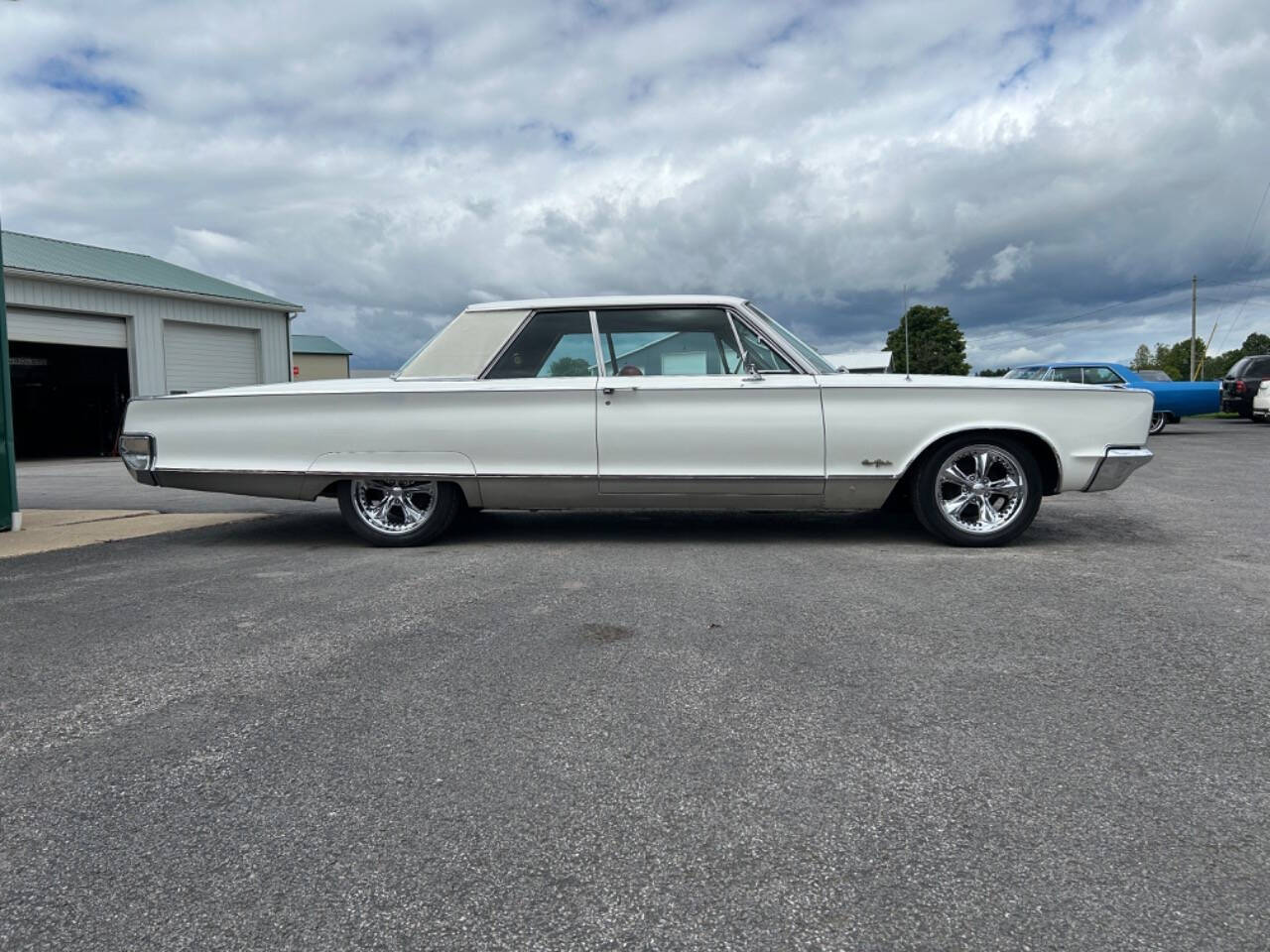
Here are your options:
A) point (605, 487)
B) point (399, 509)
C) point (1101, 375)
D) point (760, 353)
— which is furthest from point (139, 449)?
point (1101, 375)

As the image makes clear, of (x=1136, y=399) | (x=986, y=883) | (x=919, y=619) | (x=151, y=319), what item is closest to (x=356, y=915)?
(x=986, y=883)

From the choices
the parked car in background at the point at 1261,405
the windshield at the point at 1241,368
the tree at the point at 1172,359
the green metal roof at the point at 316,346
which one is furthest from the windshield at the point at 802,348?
the tree at the point at 1172,359

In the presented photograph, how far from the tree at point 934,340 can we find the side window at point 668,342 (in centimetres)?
6824

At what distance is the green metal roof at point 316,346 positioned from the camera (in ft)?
201

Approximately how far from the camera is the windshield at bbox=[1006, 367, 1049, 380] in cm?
1689

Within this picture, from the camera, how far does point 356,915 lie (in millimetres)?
1542

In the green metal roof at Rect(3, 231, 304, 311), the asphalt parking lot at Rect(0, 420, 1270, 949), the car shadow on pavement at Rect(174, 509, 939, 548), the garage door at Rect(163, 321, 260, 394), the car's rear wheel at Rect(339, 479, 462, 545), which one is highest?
the green metal roof at Rect(3, 231, 304, 311)

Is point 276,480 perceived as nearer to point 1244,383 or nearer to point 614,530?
point 614,530

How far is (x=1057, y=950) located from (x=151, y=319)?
22314 millimetres

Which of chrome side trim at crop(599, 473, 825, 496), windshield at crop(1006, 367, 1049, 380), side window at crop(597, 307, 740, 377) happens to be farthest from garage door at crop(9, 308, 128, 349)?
windshield at crop(1006, 367, 1049, 380)

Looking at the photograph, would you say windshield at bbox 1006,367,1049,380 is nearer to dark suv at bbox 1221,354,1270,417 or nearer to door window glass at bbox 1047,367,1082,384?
door window glass at bbox 1047,367,1082,384

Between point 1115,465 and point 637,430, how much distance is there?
287cm

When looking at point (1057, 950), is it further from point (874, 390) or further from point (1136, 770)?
point (874, 390)

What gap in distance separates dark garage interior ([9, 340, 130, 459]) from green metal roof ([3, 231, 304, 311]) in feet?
7.97
